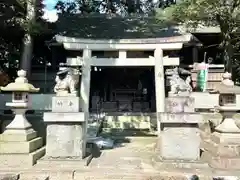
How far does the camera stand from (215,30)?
17.2 meters

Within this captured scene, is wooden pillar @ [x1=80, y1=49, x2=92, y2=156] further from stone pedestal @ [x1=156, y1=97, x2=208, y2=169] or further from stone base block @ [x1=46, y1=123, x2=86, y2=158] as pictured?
stone pedestal @ [x1=156, y1=97, x2=208, y2=169]

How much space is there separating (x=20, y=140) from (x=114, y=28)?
11.8 meters

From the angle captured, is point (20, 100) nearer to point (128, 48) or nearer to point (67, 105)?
point (67, 105)

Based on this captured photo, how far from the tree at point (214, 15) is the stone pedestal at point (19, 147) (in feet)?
25.8

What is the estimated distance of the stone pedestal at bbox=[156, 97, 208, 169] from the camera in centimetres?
693

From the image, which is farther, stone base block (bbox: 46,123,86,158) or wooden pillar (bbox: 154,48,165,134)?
wooden pillar (bbox: 154,48,165,134)

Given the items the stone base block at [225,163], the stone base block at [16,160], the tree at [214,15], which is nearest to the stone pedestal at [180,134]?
the stone base block at [225,163]

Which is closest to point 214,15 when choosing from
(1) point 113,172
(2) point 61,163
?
(1) point 113,172

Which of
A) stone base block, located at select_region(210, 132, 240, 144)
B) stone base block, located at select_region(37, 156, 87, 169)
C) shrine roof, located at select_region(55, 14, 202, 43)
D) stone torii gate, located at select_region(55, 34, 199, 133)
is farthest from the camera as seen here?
shrine roof, located at select_region(55, 14, 202, 43)

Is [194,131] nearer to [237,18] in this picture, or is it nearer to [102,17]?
[237,18]

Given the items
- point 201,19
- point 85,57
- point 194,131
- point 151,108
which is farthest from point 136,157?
point 151,108

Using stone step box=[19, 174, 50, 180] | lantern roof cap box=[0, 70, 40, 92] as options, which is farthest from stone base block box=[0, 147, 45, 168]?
lantern roof cap box=[0, 70, 40, 92]

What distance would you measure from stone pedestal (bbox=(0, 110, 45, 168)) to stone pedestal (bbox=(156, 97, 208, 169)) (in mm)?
2853

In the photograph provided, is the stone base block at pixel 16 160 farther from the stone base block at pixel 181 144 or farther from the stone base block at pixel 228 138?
the stone base block at pixel 228 138
